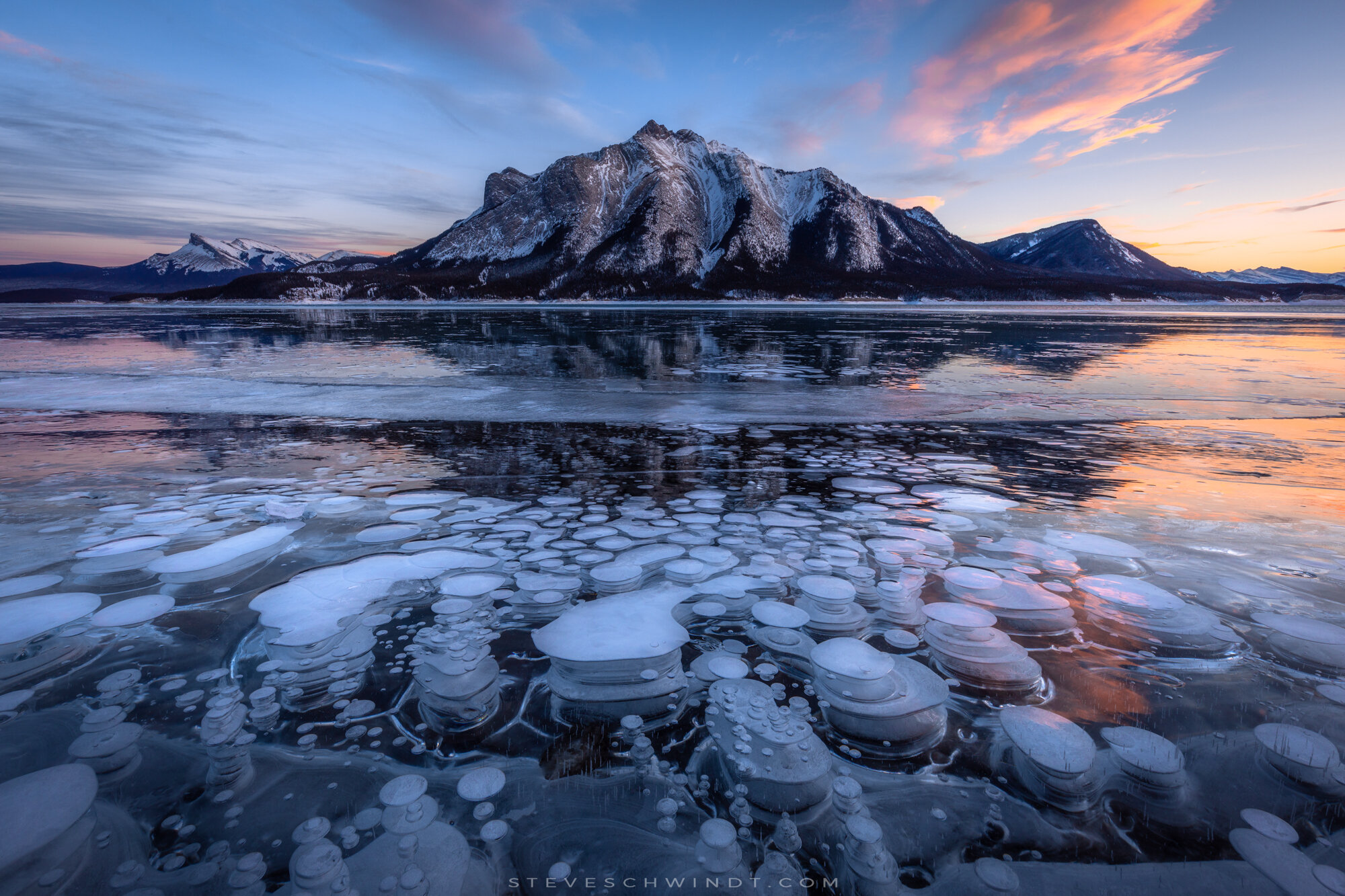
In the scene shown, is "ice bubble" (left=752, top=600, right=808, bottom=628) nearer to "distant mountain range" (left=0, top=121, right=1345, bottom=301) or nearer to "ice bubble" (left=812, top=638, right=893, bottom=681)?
"ice bubble" (left=812, top=638, right=893, bottom=681)

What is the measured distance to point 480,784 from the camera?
179 cm

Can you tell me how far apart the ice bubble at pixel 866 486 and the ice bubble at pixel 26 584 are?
518cm

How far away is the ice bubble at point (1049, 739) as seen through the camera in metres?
1.84

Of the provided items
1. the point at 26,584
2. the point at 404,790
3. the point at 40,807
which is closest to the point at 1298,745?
the point at 404,790

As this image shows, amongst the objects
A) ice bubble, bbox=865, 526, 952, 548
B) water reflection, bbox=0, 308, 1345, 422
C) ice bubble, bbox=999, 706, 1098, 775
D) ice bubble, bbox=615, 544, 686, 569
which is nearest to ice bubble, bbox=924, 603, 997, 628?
ice bubble, bbox=999, 706, 1098, 775

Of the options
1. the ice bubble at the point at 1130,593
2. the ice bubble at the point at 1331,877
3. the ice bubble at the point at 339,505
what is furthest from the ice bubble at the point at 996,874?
the ice bubble at the point at 339,505

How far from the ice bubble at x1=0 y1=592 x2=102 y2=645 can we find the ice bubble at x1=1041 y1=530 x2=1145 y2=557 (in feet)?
18.0

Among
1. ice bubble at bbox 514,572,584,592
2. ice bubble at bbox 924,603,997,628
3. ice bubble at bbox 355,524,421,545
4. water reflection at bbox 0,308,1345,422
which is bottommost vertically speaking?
ice bubble at bbox 514,572,584,592

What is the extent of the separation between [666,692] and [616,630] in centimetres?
44

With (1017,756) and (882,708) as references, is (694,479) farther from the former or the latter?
(1017,756)

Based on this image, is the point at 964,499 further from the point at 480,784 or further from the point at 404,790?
the point at 404,790

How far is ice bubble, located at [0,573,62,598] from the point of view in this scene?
2895 mm

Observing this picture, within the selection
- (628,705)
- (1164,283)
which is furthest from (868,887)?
(1164,283)

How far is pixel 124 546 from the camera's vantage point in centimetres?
344
